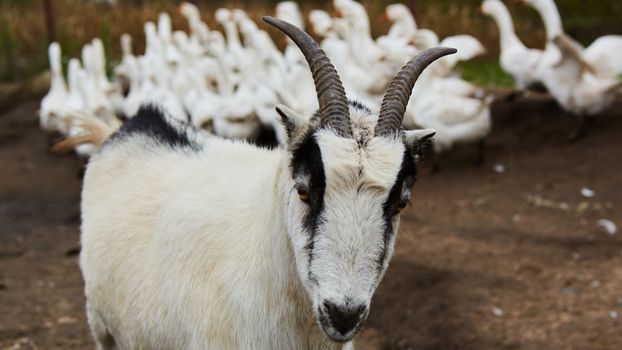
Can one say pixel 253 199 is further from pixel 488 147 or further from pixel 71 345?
pixel 488 147

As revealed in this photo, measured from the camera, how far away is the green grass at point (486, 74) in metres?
13.1

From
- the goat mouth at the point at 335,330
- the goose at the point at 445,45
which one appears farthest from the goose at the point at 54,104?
the goat mouth at the point at 335,330

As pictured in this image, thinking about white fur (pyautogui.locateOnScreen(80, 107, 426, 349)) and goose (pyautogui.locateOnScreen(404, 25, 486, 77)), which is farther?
goose (pyautogui.locateOnScreen(404, 25, 486, 77))

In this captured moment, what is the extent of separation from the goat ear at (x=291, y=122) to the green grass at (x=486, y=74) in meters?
9.90

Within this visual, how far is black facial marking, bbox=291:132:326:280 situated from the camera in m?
3.05

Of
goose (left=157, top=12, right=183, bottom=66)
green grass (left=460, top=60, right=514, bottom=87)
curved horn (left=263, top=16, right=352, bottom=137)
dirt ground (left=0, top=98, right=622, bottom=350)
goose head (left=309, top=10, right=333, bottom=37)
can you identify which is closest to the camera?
curved horn (left=263, top=16, right=352, bottom=137)

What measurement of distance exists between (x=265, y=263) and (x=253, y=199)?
343 mm

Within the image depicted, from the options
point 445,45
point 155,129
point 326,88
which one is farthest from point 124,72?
point 326,88

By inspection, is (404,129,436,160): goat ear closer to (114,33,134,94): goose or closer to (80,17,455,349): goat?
(80,17,455,349): goat

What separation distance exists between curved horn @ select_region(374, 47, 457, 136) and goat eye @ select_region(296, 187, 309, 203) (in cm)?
32

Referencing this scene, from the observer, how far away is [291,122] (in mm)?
3250

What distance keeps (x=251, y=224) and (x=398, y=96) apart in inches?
32.2

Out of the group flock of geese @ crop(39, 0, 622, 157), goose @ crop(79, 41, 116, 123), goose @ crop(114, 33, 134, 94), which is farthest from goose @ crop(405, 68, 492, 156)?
goose @ crop(114, 33, 134, 94)

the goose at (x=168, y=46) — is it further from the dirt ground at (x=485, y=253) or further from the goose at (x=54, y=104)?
the dirt ground at (x=485, y=253)
